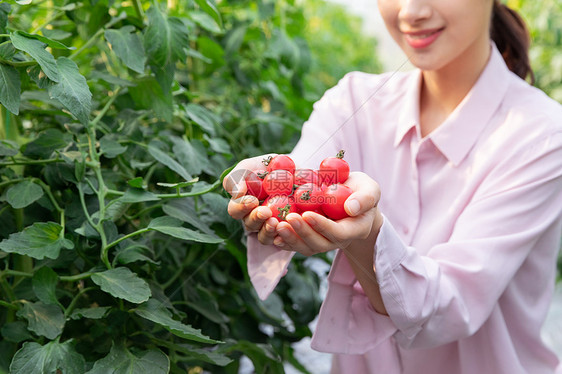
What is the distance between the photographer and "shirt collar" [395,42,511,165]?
94 cm

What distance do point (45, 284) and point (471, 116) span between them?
61 centimetres

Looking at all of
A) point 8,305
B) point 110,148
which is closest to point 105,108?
point 110,148

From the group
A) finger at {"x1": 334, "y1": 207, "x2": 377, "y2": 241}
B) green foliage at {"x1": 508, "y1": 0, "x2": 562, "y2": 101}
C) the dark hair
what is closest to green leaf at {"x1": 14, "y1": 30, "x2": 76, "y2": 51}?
finger at {"x1": 334, "y1": 207, "x2": 377, "y2": 241}

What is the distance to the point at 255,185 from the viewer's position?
2.27 ft

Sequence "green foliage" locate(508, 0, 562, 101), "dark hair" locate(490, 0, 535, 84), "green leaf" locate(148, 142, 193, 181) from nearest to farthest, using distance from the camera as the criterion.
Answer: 1. "green leaf" locate(148, 142, 193, 181)
2. "dark hair" locate(490, 0, 535, 84)
3. "green foliage" locate(508, 0, 562, 101)

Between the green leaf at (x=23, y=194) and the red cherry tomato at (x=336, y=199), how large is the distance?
0.34 meters

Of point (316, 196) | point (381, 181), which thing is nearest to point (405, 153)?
point (381, 181)

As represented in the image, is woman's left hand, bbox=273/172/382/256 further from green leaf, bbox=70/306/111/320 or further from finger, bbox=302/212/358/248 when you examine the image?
green leaf, bbox=70/306/111/320

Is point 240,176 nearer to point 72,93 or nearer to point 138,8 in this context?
point 72,93

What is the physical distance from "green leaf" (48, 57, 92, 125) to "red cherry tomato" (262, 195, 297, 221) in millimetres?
211

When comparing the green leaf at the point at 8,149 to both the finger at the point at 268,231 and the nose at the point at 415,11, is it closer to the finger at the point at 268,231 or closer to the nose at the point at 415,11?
the finger at the point at 268,231

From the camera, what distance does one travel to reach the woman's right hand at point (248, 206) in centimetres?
67

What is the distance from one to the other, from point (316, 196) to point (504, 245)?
0.31m

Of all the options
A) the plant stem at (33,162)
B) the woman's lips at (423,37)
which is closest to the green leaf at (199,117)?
the plant stem at (33,162)
